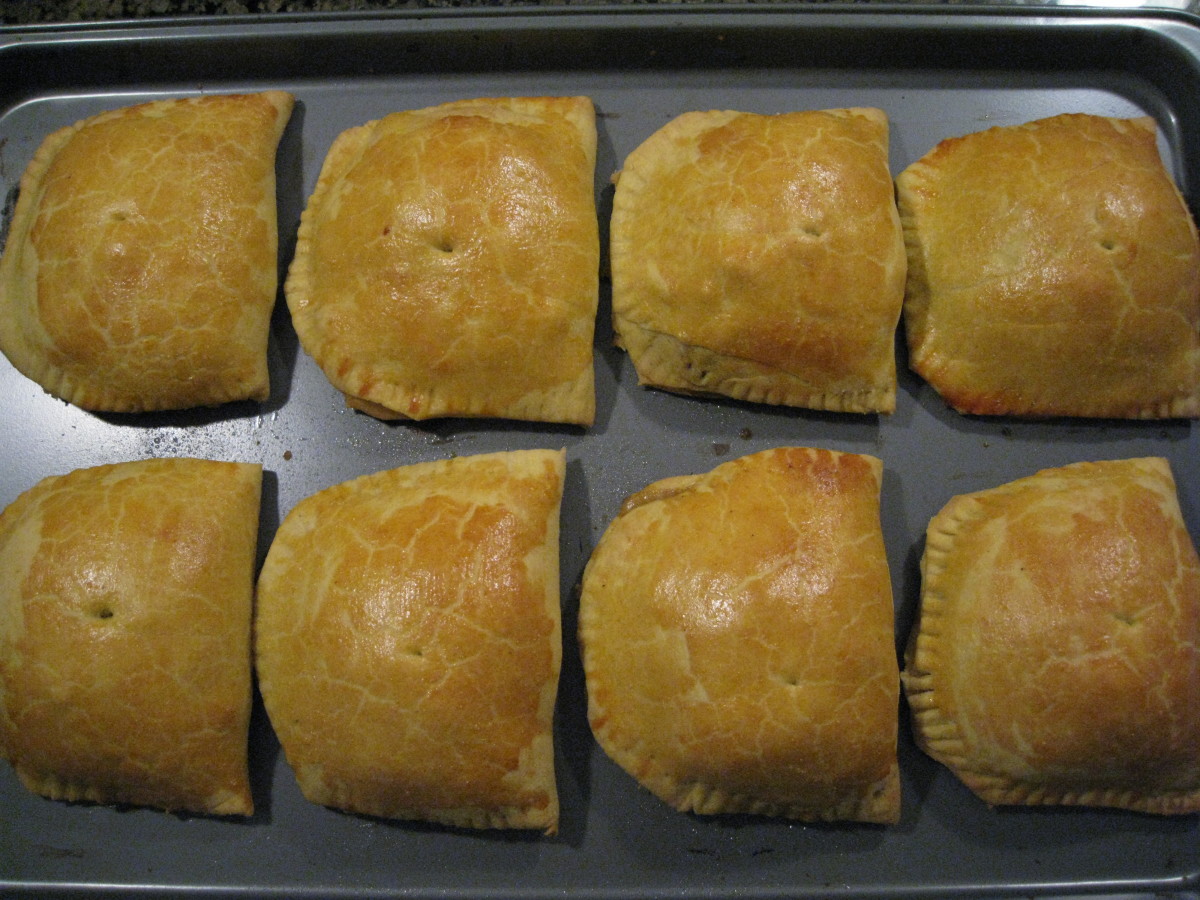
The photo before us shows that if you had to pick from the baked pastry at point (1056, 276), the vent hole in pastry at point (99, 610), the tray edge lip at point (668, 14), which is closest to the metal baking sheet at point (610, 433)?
the tray edge lip at point (668, 14)

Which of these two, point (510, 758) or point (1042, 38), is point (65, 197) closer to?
point (510, 758)

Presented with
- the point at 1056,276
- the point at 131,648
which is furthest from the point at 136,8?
the point at 1056,276

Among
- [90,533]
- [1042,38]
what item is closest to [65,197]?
[90,533]

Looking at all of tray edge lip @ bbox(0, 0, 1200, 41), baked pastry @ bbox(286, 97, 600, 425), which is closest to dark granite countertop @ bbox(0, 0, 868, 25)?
tray edge lip @ bbox(0, 0, 1200, 41)

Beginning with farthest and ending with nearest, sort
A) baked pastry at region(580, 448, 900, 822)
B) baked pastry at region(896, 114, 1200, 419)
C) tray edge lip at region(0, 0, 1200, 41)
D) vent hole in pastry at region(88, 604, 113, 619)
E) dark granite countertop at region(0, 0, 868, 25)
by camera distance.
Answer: dark granite countertop at region(0, 0, 868, 25), tray edge lip at region(0, 0, 1200, 41), baked pastry at region(896, 114, 1200, 419), vent hole in pastry at region(88, 604, 113, 619), baked pastry at region(580, 448, 900, 822)

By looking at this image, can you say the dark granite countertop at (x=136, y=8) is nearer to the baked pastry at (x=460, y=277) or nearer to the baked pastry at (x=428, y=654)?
the baked pastry at (x=460, y=277)

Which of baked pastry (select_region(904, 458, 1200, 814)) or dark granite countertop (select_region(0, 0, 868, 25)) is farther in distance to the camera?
dark granite countertop (select_region(0, 0, 868, 25))

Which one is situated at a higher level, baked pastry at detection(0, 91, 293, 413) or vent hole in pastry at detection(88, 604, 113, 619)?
baked pastry at detection(0, 91, 293, 413)

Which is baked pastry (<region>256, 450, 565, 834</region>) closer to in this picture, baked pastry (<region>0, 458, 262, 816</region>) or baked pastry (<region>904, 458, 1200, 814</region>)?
baked pastry (<region>0, 458, 262, 816</region>)
